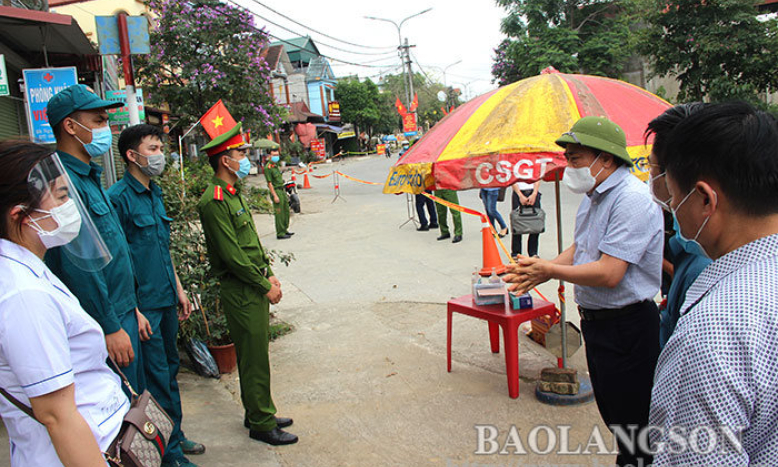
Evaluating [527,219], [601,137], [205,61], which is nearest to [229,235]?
[601,137]

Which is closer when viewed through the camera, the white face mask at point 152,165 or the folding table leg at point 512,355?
the white face mask at point 152,165

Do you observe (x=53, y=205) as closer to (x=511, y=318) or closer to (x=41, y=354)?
(x=41, y=354)

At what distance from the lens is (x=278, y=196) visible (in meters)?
10.9

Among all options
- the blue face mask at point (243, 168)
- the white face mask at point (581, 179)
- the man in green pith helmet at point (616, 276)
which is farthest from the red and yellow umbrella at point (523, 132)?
the blue face mask at point (243, 168)

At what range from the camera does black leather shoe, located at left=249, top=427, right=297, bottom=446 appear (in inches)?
134

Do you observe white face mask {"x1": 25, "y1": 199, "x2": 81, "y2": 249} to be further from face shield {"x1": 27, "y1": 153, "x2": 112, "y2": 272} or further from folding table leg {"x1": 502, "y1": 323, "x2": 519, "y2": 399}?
folding table leg {"x1": 502, "y1": 323, "x2": 519, "y2": 399}

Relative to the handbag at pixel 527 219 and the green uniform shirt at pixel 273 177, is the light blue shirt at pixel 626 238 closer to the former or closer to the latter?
the handbag at pixel 527 219

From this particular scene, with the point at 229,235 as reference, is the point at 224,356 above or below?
below

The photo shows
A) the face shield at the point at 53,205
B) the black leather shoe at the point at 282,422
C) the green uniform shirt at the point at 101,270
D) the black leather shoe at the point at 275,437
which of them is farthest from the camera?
the black leather shoe at the point at 282,422

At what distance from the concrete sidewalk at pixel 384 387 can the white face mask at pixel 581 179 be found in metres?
1.65

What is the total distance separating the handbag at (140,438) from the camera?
1.67 meters

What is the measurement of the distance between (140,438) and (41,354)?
534mm

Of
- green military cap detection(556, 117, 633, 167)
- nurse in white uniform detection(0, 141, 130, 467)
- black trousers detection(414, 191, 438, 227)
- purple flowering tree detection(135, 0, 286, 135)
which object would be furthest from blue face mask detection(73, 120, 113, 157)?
purple flowering tree detection(135, 0, 286, 135)

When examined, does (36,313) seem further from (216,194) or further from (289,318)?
(289,318)
